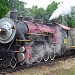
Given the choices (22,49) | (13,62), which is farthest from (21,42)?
(13,62)

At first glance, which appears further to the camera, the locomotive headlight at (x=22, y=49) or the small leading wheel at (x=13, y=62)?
the small leading wheel at (x=13, y=62)

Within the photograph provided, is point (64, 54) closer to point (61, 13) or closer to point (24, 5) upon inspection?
point (61, 13)

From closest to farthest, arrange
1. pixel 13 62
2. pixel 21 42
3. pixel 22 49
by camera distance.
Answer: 1. pixel 22 49
2. pixel 21 42
3. pixel 13 62

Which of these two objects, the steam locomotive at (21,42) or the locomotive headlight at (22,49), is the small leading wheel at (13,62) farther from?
the locomotive headlight at (22,49)

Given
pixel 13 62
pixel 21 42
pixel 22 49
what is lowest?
pixel 13 62

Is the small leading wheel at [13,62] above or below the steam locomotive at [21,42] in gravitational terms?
below

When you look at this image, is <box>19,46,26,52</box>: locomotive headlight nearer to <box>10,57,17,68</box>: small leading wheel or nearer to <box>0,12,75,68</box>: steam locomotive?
<box>0,12,75,68</box>: steam locomotive

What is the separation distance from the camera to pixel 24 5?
4172 centimetres

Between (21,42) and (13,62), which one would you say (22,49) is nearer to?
(21,42)

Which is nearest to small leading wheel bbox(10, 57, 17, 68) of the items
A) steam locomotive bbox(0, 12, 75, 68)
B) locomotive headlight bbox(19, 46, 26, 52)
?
steam locomotive bbox(0, 12, 75, 68)

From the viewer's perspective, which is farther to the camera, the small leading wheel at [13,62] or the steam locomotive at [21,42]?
the small leading wheel at [13,62]

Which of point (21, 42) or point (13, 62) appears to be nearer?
point (21, 42)

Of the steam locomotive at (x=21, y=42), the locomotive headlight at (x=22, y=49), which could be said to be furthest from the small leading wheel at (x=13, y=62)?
the locomotive headlight at (x=22, y=49)

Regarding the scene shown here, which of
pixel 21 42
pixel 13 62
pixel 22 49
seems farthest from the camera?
pixel 13 62
